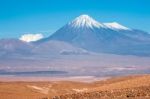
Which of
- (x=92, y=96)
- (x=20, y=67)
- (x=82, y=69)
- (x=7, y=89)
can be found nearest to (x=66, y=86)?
(x=7, y=89)

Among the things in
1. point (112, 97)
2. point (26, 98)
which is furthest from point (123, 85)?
point (112, 97)

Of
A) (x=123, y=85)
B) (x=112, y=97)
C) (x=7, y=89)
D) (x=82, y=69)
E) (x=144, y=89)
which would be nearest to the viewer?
(x=112, y=97)

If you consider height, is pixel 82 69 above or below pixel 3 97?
above

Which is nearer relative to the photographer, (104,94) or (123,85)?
(104,94)

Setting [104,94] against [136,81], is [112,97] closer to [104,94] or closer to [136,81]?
[104,94]

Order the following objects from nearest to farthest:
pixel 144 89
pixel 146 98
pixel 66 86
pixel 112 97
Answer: pixel 146 98 → pixel 112 97 → pixel 144 89 → pixel 66 86

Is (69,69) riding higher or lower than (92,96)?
higher

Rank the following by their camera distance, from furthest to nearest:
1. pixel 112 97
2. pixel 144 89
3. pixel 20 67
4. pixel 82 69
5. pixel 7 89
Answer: pixel 20 67 < pixel 82 69 < pixel 7 89 < pixel 144 89 < pixel 112 97

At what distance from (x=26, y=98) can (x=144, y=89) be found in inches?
380

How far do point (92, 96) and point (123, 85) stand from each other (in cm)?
675

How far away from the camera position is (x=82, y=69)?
609 ft

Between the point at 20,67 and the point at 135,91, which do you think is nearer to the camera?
the point at 135,91

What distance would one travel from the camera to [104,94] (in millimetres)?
24984

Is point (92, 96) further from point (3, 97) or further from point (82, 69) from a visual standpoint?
point (82, 69)
